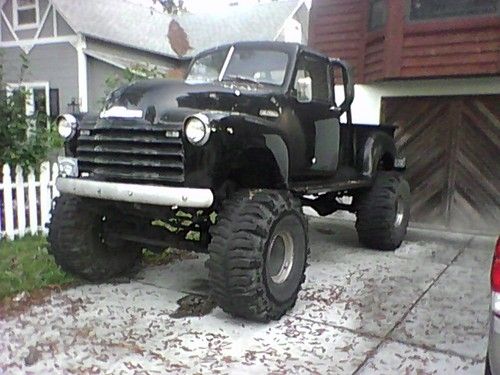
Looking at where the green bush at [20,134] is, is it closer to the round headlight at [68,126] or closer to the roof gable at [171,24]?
the round headlight at [68,126]

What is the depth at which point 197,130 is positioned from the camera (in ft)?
12.1

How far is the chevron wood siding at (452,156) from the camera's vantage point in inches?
321

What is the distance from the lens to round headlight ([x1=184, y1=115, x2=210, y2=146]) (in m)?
3.67

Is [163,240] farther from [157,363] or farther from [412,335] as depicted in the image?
[412,335]

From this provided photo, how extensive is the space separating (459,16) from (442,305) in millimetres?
4366

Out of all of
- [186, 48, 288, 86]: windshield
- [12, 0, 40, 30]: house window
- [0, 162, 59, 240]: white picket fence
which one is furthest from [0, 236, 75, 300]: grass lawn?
[12, 0, 40, 30]: house window

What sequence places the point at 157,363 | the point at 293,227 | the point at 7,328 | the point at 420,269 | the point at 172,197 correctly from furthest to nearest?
the point at 420,269
the point at 293,227
the point at 7,328
the point at 172,197
the point at 157,363

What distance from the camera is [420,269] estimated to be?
596cm

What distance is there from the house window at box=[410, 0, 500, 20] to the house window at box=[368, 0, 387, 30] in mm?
770

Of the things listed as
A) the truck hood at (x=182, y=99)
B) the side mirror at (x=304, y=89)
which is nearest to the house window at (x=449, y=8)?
the side mirror at (x=304, y=89)

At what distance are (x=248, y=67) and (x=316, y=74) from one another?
87 cm

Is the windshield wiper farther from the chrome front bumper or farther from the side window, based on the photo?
the chrome front bumper

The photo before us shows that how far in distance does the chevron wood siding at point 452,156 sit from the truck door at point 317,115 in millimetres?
3269

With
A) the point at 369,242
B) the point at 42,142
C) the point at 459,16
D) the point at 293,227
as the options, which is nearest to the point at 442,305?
the point at 293,227
